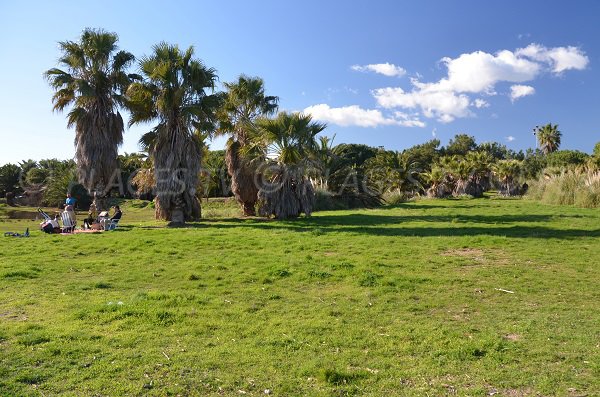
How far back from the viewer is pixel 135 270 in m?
10.5

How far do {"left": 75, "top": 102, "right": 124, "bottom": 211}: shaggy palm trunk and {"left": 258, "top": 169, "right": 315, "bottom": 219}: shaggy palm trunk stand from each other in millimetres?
8151

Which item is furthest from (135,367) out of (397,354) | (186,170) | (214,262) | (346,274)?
(186,170)

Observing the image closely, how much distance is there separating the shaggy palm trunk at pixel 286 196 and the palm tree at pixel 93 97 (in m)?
8.35

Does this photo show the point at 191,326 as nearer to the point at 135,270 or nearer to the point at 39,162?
the point at 135,270

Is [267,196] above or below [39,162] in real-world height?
below

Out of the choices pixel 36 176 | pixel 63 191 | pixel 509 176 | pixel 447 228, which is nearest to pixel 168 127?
pixel 447 228

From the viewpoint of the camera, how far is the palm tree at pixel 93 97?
2292 centimetres

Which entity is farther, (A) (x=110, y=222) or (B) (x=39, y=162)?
(B) (x=39, y=162)

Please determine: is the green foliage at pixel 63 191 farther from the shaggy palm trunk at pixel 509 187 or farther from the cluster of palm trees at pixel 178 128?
the shaggy palm trunk at pixel 509 187

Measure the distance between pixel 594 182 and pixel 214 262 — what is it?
27.8 m

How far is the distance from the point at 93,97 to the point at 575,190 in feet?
102

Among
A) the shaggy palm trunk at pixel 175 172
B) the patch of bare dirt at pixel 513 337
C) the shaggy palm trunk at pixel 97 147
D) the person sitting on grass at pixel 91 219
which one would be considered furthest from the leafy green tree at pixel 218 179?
the patch of bare dirt at pixel 513 337

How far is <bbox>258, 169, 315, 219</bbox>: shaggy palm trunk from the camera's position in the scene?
75.9 ft

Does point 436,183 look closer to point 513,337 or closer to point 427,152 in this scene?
point 427,152
